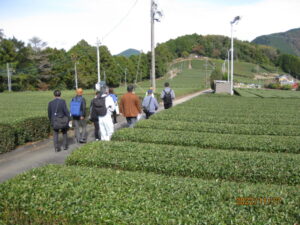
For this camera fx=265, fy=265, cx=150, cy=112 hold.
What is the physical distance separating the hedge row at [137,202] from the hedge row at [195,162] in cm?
117

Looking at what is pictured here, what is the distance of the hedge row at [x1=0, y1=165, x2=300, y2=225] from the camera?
3.43 metres

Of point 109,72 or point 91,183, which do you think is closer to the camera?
point 91,183

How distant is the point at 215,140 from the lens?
8164 mm

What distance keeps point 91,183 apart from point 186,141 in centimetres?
442

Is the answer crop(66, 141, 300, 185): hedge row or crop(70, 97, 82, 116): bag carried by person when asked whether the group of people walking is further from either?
crop(66, 141, 300, 185): hedge row

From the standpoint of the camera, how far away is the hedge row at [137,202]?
3426 millimetres

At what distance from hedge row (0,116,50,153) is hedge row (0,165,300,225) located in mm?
5028

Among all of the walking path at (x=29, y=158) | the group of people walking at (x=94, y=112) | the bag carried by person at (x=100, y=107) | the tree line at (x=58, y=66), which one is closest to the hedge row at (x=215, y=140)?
the group of people walking at (x=94, y=112)

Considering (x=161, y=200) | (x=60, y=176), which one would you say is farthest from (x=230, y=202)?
(x=60, y=176)

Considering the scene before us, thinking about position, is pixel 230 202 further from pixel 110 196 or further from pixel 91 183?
pixel 91 183

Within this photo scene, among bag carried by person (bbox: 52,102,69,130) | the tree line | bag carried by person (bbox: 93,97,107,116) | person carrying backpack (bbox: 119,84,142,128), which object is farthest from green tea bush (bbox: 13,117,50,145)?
the tree line

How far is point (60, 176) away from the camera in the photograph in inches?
188

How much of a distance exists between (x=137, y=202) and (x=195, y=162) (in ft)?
8.22

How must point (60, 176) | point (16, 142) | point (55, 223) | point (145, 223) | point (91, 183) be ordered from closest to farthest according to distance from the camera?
point (145, 223), point (55, 223), point (91, 183), point (60, 176), point (16, 142)
